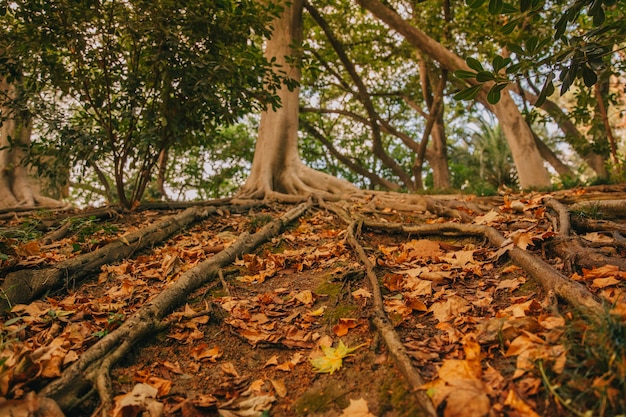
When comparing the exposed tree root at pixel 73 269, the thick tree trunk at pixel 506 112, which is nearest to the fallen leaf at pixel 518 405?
the exposed tree root at pixel 73 269

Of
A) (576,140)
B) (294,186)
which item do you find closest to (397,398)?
(294,186)

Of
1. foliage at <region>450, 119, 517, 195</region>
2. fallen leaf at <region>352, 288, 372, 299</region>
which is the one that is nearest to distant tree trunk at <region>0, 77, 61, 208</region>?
fallen leaf at <region>352, 288, 372, 299</region>

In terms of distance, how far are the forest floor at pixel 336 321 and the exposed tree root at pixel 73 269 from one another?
0.04 ft

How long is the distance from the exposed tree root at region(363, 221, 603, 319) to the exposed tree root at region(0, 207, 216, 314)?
2215 millimetres

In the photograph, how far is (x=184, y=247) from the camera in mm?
3652

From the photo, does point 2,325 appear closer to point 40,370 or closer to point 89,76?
point 40,370

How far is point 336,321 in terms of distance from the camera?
2154 mm

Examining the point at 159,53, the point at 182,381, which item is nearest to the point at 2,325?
the point at 182,381

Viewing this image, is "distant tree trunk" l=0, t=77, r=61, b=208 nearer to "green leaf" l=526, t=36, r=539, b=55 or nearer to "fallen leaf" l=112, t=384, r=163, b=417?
"fallen leaf" l=112, t=384, r=163, b=417

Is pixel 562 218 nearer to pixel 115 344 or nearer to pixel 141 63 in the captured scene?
pixel 115 344

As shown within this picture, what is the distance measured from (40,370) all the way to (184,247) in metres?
2.10

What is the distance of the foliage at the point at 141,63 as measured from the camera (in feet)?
11.7

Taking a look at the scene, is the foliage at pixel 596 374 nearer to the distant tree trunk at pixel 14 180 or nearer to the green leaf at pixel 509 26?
the green leaf at pixel 509 26

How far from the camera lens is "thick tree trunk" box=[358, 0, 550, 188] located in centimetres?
652
